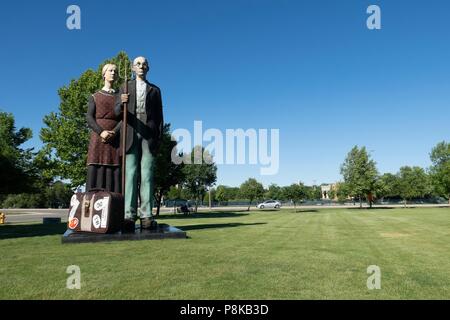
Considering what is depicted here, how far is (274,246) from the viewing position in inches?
389

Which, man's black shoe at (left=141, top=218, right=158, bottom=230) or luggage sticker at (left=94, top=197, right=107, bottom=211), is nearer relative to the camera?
luggage sticker at (left=94, top=197, right=107, bottom=211)

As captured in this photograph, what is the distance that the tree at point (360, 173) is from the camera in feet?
197

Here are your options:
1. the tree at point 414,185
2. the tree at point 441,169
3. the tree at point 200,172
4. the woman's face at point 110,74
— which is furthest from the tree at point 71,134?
the tree at point 414,185

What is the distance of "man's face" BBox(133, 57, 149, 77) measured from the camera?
1141 centimetres

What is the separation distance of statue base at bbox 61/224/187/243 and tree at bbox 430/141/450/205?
203 ft

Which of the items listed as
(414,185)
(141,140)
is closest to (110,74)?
(141,140)

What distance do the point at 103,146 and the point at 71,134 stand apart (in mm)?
21139

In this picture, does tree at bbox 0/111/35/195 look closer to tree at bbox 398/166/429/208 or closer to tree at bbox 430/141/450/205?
tree at bbox 430/141/450/205

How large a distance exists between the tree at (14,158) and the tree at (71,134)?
2.16 m

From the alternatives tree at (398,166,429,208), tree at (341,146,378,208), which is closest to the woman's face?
tree at (341,146,378,208)

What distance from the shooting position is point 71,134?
30.5 m

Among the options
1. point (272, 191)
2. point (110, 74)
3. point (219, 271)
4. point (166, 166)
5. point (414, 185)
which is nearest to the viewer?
point (219, 271)

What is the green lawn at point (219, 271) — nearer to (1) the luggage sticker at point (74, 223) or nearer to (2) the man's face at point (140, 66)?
(1) the luggage sticker at point (74, 223)

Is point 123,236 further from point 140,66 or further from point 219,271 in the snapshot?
point 140,66
